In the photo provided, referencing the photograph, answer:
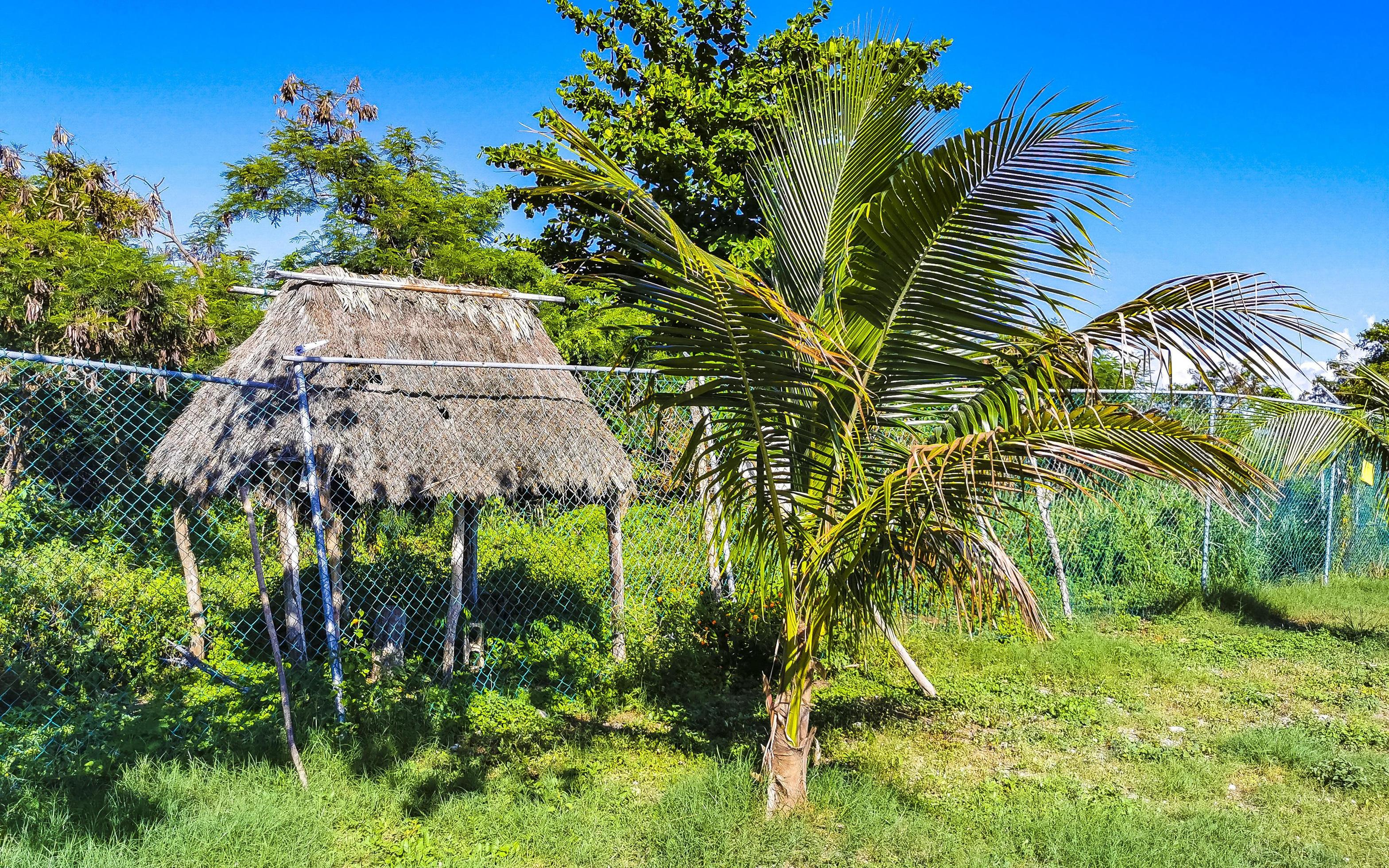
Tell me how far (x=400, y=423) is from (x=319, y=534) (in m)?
1.02

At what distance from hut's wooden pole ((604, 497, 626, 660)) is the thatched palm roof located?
152 mm

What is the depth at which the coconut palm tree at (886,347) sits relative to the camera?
3.05 meters

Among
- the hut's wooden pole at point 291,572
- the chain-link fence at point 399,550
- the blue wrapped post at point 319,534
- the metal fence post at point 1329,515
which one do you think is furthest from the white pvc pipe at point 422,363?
the metal fence post at point 1329,515

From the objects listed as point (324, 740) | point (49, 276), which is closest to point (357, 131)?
point (49, 276)

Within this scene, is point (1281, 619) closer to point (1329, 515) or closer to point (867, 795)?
point (1329, 515)

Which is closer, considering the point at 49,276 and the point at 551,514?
the point at 551,514

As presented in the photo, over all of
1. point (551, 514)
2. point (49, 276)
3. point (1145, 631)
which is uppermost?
point (49, 276)

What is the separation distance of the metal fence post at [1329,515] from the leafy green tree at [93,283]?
15259 millimetres

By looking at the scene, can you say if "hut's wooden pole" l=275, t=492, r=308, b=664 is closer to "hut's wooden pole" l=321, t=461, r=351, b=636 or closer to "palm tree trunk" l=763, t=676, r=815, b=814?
"hut's wooden pole" l=321, t=461, r=351, b=636

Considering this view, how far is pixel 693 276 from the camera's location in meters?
3.12

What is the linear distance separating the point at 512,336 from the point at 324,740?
11.2ft

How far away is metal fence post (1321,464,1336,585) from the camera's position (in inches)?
355

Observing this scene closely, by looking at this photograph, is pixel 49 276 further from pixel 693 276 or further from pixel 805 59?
pixel 693 276

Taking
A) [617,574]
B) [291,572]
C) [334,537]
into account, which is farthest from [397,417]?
[617,574]
